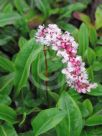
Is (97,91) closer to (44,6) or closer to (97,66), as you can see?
(97,66)

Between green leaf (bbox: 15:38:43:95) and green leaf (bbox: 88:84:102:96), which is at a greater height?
green leaf (bbox: 15:38:43:95)

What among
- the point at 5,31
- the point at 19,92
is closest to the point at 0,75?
the point at 19,92

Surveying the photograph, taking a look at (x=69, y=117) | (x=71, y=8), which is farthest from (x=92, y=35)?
(x=69, y=117)

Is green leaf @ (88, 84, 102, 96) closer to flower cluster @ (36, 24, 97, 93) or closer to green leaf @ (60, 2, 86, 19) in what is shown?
flower cluster @ (36, 24, 97, 93)

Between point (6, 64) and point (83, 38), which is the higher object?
point (83, 38)

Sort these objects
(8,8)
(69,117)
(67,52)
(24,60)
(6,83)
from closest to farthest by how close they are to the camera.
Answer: (67,52) < (69,117) < (24,60) < (6,83) < (8,8)

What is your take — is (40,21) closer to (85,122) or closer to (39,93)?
(39,93)

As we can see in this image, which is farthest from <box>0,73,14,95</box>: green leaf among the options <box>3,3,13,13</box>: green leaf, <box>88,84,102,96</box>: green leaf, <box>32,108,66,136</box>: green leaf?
<box>3,3,13,13</box>: green leaf
